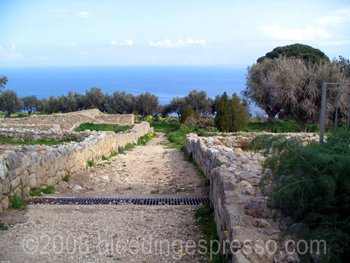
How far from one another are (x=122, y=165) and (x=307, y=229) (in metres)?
7.17

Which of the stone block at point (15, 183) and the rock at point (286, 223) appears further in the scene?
the stone block at point (15, 183)

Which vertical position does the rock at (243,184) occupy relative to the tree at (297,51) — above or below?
below

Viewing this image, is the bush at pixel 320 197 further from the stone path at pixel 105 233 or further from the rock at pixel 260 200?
the stone path at pixel 105 233

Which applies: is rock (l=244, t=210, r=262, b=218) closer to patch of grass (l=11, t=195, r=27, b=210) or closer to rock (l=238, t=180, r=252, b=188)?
rock (l=238, t=180, r=252, b=188)

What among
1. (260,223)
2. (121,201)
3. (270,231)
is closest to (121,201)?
(121,201)

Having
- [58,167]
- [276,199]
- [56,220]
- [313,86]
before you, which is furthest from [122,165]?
[313,86]

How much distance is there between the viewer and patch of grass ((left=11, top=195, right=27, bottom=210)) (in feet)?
15.0

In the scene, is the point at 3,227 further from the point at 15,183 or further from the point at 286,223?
the point at 286,223

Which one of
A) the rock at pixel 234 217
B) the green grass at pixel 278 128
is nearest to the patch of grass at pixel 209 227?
the rock at pixel 234 217

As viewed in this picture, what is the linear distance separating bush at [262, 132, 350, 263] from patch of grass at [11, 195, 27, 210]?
12.4 feet

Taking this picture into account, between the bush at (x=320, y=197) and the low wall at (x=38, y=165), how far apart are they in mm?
3941

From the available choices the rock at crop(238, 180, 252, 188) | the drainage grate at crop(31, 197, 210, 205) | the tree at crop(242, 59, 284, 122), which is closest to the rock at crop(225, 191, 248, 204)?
the rock at crop(238, 180, 252, 188)

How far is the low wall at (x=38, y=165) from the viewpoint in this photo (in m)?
4.62

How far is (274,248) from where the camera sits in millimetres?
2719
